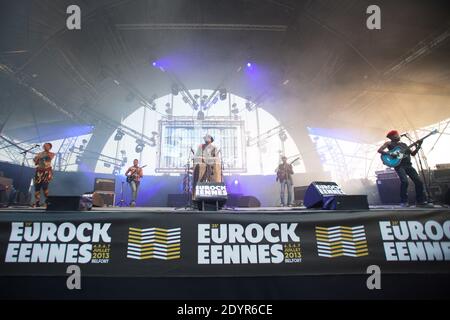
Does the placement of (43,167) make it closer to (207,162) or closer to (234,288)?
(207,162)

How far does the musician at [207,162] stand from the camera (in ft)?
21.1

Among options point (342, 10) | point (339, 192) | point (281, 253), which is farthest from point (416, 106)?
point (281, 253)

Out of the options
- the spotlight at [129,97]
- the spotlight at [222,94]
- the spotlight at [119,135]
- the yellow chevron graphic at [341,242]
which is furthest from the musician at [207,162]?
the spotlight at [119,135]

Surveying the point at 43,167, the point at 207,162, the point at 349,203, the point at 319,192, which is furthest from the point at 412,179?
the point at 43,167

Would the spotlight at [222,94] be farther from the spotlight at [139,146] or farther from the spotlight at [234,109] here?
the spotlight at [139,146]

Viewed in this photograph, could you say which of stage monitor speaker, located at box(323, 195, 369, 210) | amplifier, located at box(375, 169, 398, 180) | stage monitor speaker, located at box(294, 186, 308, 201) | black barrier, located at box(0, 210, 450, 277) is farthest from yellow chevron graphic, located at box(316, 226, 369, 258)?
stage monitor speaker, located at box(294, 186, 308, 201)

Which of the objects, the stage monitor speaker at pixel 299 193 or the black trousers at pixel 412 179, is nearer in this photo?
the black trousers at pixel 412 179

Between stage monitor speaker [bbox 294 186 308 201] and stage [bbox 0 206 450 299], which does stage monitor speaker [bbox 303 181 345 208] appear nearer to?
stage [bbox 0 206 450 299]

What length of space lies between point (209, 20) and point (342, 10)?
4230 mm

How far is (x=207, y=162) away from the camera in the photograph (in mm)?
6434

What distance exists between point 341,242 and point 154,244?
182 cm

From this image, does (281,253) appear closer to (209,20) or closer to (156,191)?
(209,20)

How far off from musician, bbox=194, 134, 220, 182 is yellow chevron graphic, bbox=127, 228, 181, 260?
411cm

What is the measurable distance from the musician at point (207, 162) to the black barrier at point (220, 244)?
4.07m
